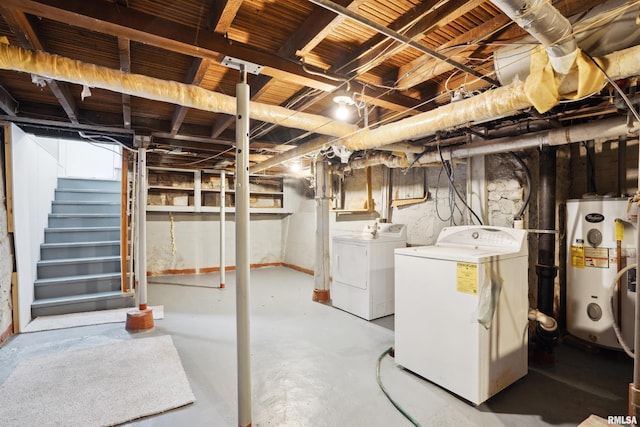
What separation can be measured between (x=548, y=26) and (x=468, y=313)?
1.58m

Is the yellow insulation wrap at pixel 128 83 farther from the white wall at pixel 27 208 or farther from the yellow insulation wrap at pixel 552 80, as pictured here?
the white wall at pixel 27 208

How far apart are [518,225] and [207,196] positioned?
5.79 meters

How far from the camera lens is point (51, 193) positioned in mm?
4594

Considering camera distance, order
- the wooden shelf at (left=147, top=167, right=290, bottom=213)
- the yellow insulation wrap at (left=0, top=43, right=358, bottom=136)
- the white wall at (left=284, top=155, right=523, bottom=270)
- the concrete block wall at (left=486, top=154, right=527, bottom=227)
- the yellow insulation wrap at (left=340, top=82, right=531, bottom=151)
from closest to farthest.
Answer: the yellow insulation wrap at (left=0, top=43, right=358, bottom=136) → the yellow insulation wrap at (left=340, top=82, right=531, bottom=151) → the concrete block wall at (left=486, top=154, right=527, bottom=227) → the white wall at (left=284, top=155, right=523, bottom=270) → the wooden shelf at (left=147, top=167, right=290, bottom=213)

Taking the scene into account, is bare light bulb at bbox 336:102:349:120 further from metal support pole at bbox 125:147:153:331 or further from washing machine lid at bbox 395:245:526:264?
metal support pole at bbox 125:147:153:331

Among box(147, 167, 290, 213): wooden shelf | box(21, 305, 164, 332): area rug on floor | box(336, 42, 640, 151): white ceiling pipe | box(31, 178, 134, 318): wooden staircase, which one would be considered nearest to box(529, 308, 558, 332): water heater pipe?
box(336, 42, 640, 151): white ceiling pipe

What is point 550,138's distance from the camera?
2.34 metres

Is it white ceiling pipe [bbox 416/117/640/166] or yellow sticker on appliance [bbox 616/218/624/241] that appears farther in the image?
yellow sticker on appliance [bbox 616/218/624/241]

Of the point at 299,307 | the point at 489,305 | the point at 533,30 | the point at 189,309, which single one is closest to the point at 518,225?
the point at 489,305

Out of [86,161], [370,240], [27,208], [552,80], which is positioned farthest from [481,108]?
[86,161]

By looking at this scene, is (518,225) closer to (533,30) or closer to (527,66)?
(527,66)

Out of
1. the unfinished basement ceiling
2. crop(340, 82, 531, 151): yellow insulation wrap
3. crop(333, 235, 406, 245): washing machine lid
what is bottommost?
crop(333, 235, 406, 245): washing machine lid

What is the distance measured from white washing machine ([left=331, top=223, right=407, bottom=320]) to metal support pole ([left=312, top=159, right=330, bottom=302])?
227 millimetres

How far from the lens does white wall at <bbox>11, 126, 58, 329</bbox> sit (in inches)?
124
